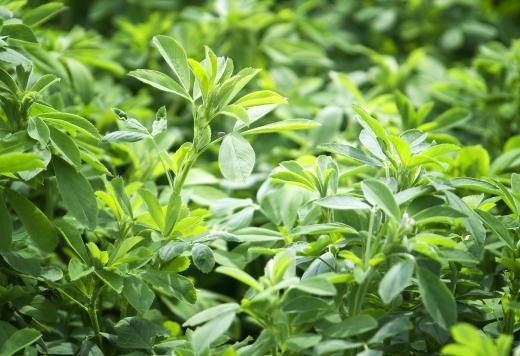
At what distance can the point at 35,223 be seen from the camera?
105 centimetres

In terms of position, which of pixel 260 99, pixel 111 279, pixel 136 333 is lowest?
pixel 136 333

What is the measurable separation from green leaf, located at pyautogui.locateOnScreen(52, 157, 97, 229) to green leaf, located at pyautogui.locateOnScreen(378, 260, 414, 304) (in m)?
0.47

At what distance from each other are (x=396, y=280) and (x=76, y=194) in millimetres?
527

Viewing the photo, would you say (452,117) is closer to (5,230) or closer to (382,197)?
(382,197)

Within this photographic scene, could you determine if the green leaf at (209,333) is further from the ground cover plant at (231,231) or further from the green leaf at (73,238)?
the green leaf at (73,238)

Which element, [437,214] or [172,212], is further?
[172,212]

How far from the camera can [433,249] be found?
87 centimetres

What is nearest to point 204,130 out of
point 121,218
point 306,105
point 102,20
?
point 121,218

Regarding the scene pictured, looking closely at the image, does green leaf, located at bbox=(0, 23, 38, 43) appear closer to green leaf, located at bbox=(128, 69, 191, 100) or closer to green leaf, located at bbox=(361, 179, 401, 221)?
green leaf, located at bbox=(128, 69, 191, 100)

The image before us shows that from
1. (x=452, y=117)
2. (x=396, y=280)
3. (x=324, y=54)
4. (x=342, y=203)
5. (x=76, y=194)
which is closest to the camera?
(x=396, y=280)

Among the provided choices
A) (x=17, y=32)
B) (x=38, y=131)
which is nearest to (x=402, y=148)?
(x=38, y=131)

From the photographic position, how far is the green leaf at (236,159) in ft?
3.11

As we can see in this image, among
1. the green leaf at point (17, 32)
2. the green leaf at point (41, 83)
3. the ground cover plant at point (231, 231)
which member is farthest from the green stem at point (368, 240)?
the green leaf at point (17, 32)

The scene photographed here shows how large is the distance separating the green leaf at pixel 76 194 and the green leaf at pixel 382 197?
0.43 metres
